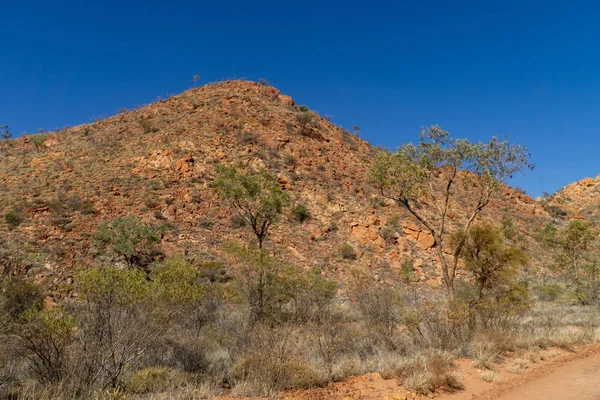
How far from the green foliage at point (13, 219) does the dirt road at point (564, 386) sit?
26.2 meters

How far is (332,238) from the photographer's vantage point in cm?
2775

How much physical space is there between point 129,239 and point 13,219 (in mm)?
7559

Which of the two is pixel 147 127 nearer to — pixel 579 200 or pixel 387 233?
pixel 387 233

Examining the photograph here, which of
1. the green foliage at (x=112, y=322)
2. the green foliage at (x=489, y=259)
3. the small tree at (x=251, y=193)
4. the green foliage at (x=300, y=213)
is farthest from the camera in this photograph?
the green foliage at (x=300, y=213)

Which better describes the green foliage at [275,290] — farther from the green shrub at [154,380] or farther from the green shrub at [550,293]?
the green shrub at [550,293]

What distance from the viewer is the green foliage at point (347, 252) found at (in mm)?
26031

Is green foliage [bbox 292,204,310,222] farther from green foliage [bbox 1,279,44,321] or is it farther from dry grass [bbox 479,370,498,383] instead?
dry grass [bbox 479,370,498,383]

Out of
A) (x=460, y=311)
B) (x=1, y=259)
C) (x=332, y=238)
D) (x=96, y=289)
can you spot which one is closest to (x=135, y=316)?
(x=96, y=289)

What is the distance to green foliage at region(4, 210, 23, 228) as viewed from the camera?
870 inches

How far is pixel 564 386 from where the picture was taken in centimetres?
796

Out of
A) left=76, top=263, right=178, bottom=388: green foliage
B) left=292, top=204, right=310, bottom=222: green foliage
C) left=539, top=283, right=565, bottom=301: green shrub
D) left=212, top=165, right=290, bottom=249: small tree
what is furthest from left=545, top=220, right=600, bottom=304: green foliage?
left=76, top=263, right=178, bottom=388: green foliage

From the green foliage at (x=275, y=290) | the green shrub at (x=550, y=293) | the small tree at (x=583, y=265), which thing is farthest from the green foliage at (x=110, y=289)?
the green shrub at (x=550, y=293)

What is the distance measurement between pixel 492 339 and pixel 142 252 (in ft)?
63.1

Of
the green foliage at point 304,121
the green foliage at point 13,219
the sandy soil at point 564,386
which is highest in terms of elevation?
the green foliage at point 304,121
